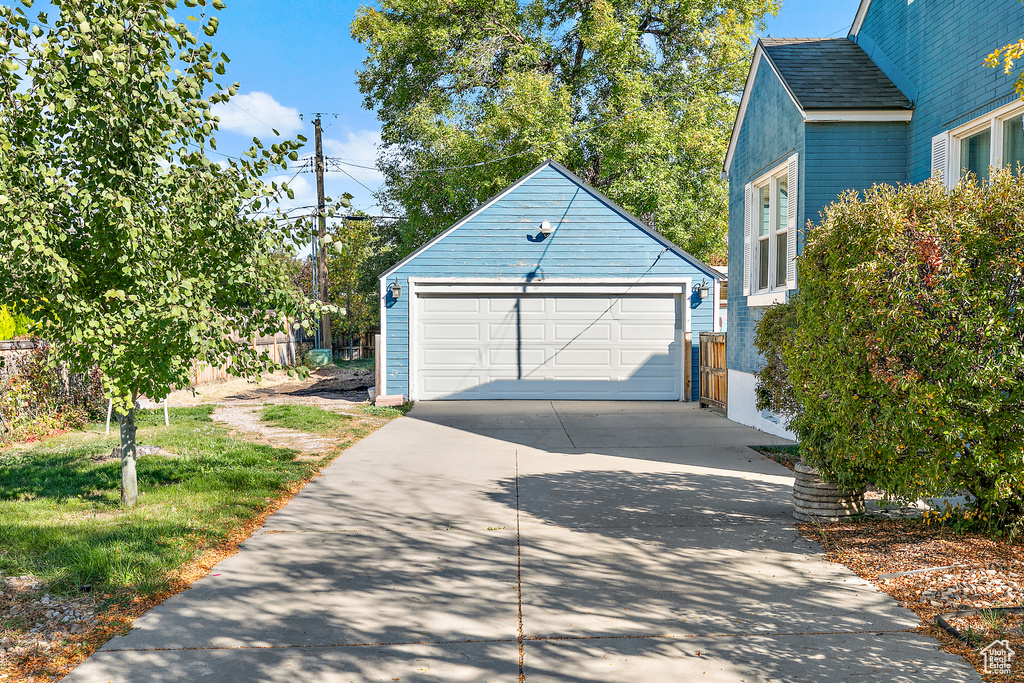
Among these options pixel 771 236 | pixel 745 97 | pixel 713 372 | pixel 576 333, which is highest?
pixel 745 97

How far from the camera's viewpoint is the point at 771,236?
10.4 metres

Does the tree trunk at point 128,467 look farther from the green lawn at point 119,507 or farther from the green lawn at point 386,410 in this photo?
the green lawn at point 386,410

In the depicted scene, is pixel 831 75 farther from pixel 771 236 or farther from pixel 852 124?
pixel 771 236

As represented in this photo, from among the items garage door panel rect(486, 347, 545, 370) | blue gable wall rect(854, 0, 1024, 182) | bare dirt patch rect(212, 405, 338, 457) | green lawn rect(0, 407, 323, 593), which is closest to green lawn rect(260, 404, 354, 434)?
bare dirt patch rect(212, 405, 338, 457)

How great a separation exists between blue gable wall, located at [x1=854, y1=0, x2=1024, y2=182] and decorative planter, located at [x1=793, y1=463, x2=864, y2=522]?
13.5ft

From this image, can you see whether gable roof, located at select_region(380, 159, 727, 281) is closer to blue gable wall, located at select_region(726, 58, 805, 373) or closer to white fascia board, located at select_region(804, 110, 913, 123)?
blue gable wall, located at select_region(726, 58, 805, 373)

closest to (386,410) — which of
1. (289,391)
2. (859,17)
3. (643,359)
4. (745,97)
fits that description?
(643,359)

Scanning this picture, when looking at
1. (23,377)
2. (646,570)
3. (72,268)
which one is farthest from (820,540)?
(23,377)

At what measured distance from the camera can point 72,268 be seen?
5.12 m

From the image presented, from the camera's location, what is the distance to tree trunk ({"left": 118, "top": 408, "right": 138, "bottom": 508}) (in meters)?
6.07

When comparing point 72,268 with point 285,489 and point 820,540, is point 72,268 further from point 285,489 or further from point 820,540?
point 820,540

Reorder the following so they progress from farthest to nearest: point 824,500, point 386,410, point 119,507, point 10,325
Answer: point 386,410, point 10,325, point 119,507, point 824,500

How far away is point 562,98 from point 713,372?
12.1 metres

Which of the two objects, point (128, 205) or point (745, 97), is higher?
point (745, 97)
